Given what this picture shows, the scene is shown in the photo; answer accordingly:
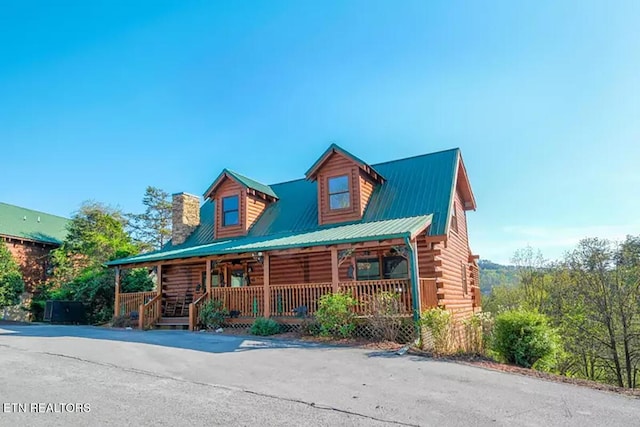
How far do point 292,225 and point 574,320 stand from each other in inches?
682

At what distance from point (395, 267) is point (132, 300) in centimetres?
1125

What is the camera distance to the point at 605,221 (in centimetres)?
2433

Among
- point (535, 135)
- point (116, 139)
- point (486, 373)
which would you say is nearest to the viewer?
point (486, 373)

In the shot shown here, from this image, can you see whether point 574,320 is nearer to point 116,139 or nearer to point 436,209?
point 436,209

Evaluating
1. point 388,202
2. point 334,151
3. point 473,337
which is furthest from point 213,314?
point 473,337

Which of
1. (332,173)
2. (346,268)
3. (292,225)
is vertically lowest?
(346,268)

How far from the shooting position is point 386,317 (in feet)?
38.2

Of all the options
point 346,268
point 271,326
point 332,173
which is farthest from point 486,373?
point 332,173

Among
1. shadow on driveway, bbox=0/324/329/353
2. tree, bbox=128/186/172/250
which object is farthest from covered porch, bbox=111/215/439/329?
tree, bbox=128/186/172/250

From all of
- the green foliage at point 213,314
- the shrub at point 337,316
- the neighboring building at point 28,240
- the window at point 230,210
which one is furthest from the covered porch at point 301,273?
the neighboring building at point 28,240

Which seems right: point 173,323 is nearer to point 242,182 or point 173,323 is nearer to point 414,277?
point 242,182

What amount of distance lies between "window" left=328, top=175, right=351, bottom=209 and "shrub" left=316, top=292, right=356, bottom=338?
17.5 feet

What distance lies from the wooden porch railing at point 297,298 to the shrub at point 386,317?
227 cm

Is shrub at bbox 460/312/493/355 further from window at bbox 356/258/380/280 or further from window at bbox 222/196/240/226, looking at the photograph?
window at bbox 222/196/240/226
